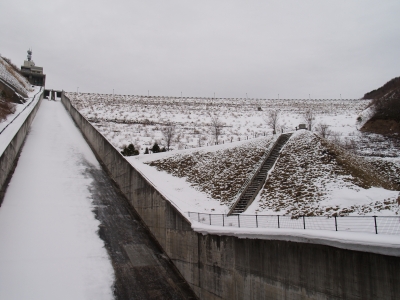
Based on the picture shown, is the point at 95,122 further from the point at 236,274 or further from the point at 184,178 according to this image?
the point at 236,274

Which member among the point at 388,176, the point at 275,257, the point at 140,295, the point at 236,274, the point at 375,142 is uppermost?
the point at 375,142

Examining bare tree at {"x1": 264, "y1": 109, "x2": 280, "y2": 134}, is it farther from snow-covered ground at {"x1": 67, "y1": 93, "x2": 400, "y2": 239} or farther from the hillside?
the hillside

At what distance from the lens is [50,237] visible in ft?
48.2

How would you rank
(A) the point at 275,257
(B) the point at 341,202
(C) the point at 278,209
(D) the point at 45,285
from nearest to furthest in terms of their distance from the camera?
(A) the point at 275,257 → (D) the point at 45,285 → (B) the point at 341,202 → (C) the point at 278,209

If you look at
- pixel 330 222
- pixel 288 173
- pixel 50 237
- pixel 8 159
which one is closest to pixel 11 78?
pixel 8 159

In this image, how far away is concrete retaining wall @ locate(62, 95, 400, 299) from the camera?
7344 millimetres

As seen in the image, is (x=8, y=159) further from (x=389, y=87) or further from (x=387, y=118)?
(x=389, y=87)

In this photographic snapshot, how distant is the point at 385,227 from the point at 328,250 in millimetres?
2599

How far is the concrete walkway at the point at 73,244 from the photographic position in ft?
39.3

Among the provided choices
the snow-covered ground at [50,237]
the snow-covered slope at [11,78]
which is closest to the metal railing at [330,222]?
the snow-covered ground at [50,237]

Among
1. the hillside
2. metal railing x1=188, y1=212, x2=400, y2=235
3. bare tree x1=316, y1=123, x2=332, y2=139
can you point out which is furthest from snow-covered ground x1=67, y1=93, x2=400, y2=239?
metal railing x1=188, y1=212, x2=400, y2=235

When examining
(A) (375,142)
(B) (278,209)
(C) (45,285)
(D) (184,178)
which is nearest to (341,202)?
(B) (278,209)

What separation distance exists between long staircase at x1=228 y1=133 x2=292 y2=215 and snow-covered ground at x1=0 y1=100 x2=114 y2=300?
642cm

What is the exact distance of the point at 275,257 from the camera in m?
9.61
